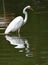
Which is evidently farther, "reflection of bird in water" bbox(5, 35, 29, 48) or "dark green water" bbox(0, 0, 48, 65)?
"reflection of bird in water" bbox(5, 35, 29, 48)

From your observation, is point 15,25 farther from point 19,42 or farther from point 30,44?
point 30,44

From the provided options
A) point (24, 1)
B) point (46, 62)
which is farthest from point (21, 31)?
point (24, 1)

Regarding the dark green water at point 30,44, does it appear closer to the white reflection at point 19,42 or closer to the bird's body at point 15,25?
the white reflection at point 19,42

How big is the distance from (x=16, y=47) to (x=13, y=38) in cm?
156

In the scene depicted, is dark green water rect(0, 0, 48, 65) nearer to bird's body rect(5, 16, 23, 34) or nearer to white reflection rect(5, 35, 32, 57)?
white reflection rect(5, 35, 32, 57)

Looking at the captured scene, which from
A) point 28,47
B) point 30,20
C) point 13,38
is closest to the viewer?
point 28,47

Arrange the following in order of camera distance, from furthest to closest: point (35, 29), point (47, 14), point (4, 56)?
point (47, 14), point (35, 29), point (4, 56)

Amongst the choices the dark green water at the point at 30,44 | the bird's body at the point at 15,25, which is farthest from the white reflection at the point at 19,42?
the bird's body at the point at 15,25

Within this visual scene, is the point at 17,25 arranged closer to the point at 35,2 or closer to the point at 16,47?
the point at 16,47

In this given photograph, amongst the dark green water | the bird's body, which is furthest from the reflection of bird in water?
the bird's body

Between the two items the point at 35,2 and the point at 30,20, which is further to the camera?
the point at 35,2

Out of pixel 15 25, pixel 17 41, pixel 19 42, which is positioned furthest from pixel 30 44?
pixel 15 25

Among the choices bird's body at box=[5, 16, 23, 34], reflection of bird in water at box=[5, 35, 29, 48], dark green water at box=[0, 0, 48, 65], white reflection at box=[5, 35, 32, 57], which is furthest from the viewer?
bird's body at box=[5, 16, 23, 34]

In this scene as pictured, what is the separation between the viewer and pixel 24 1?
2386 cm
